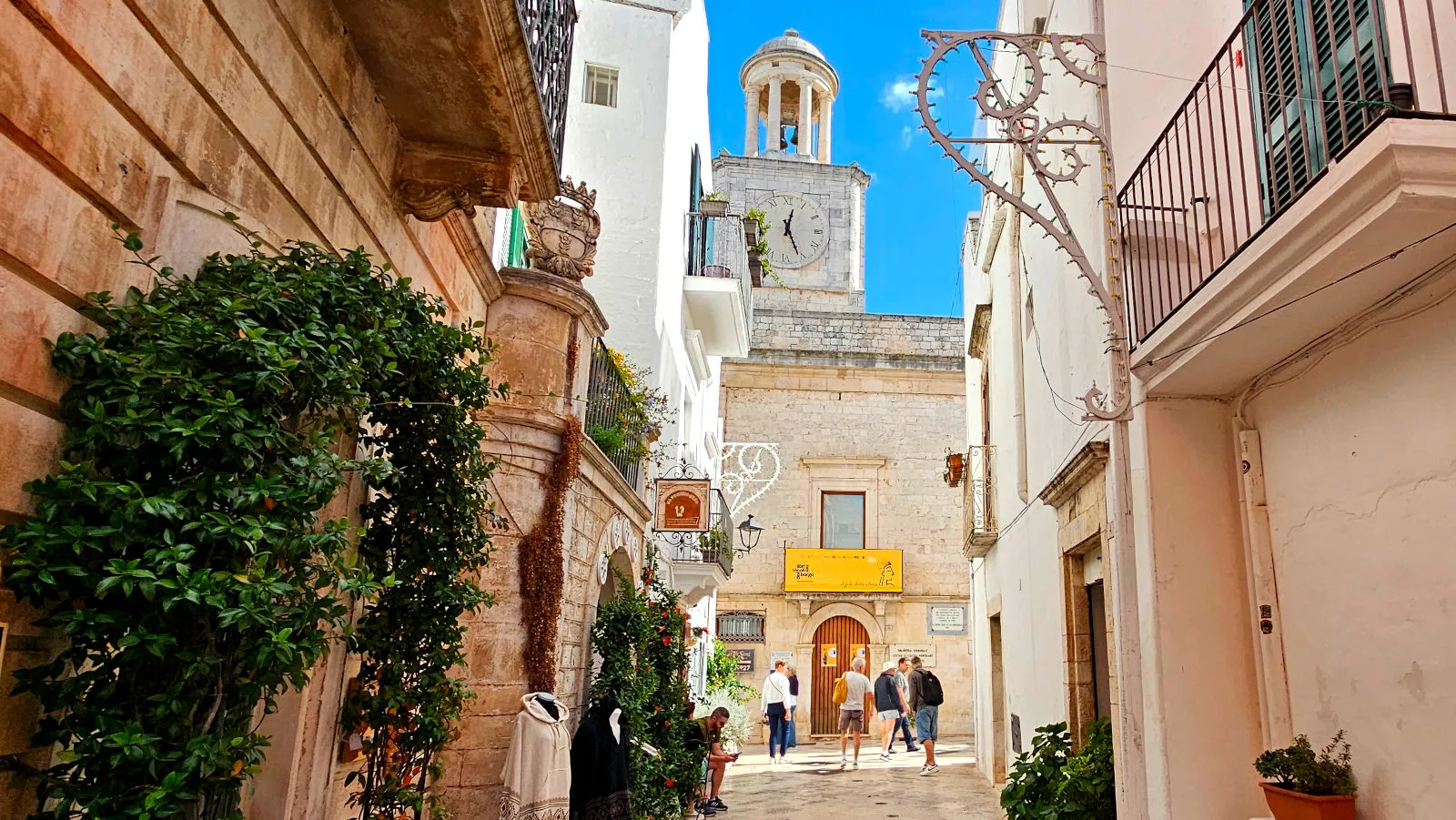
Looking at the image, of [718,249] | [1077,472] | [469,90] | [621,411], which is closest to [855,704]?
[718,249]

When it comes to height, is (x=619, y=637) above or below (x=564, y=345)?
below

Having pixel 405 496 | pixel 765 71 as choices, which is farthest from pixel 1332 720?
pixel 765 71

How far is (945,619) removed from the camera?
2128 cm

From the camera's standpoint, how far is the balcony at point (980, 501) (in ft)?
41.4

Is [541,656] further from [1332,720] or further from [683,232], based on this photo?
[683,232]

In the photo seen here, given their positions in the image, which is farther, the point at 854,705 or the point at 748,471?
the point at 748,471

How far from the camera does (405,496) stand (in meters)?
4.17

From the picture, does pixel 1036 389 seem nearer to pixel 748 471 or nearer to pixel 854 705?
pixel 854 705

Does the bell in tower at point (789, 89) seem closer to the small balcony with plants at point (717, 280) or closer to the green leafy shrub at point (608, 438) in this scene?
the small balcony with plants at point (717, 280)

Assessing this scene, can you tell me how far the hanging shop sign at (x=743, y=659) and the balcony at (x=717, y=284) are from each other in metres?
7.66

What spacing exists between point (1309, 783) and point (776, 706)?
1250cm

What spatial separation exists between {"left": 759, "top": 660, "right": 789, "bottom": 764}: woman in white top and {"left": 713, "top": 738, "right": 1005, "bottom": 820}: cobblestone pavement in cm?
40

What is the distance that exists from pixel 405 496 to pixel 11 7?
2.39 meters

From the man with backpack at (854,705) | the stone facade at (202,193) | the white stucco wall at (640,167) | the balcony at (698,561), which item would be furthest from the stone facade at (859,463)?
the stone facade at (202,193)
